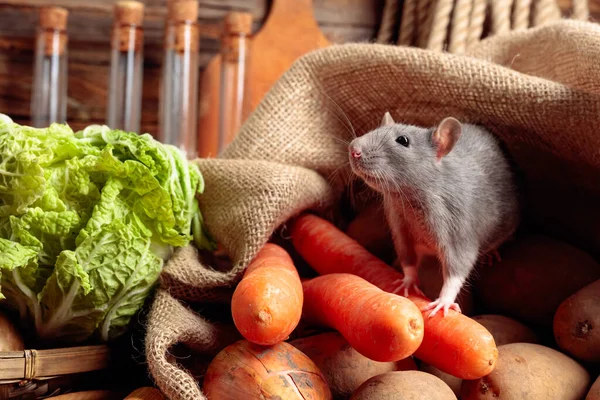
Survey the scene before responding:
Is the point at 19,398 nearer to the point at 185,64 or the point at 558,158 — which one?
the point at 558,158

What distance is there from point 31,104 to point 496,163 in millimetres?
1982

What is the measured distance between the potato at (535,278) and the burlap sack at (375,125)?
14 centimetres

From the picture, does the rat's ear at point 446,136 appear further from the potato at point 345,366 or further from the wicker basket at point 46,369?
the wicker basket at point 46,369

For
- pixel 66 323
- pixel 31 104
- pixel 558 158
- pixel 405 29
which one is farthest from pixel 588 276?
pixel 31 104

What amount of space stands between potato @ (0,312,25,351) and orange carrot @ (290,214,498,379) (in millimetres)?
682

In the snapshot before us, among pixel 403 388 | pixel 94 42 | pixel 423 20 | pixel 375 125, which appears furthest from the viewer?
pixel 94 42

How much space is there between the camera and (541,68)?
1791mm

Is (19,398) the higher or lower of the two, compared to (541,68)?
lower

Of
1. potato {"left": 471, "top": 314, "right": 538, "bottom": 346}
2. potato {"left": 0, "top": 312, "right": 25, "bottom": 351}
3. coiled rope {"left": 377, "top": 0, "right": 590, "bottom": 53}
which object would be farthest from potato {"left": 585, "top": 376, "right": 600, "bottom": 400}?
coiled rope {"left": 377, "top": 0, "right": 590, "bottom": 53}

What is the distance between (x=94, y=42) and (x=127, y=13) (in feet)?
1.15

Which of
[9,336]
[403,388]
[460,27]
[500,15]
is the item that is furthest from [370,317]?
[500,15]

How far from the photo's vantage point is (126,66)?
2.67 metres

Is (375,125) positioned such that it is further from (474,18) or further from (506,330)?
(474,18)

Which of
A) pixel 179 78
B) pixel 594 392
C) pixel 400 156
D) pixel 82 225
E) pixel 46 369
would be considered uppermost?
Result: pixel 400 156
